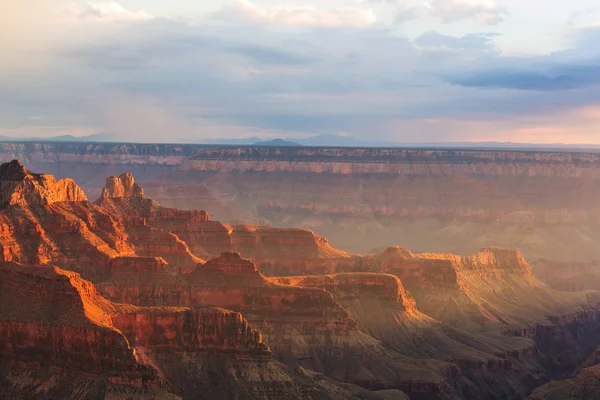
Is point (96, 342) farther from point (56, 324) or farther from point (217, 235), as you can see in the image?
point (217, 235)

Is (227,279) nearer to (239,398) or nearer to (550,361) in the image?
(239,398)

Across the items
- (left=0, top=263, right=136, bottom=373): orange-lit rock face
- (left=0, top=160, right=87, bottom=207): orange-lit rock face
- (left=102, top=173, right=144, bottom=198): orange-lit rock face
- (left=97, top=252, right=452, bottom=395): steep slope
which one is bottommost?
(left=97, top=252, right=452, bottom=395): steep slope

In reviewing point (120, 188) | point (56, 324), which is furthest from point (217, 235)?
point (56, 324)

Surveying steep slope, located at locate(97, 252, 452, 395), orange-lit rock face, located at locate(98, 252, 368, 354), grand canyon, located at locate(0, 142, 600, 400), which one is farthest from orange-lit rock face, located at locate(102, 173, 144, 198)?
orange-lit rock face, located at locate(98, 252, 368, 354)

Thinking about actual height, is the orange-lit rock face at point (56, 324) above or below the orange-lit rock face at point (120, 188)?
below

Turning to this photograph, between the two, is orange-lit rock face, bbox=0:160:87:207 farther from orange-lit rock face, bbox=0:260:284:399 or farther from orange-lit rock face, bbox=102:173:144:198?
orange-lit rock face, bbox=0:260:284:399

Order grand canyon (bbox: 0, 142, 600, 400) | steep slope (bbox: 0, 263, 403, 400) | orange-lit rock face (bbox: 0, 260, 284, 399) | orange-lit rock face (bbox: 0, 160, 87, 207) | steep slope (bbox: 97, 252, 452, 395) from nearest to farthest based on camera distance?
orange-lit rock face (bbox: 0, 260, 284, 399), steep slope (bbox: 0, 263, 403, 400), grand canyon (bbox: 0, 142, 600, 400), steep slope (bbox: 97, 252, 452, 395), orange-lit rock face (bbox: 0, 160, 87, 207)

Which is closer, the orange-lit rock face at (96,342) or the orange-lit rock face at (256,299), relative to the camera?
the orange-lit rock face at (96,342)

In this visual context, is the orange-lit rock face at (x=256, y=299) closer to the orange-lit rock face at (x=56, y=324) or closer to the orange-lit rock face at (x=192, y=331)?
the orange-lit rock face at (x=192, y=331)

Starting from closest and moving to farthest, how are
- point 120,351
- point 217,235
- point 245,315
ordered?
point 120,351
point 245,315
point 217,235

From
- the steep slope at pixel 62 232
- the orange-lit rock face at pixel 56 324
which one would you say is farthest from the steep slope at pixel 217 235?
the orange-lit rock face at pixel 56 324

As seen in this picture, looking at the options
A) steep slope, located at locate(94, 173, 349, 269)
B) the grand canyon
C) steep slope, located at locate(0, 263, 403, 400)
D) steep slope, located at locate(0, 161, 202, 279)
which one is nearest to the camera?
steep slope, located at locate(0, 263, 403, 400)
